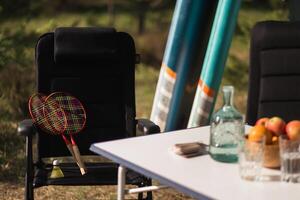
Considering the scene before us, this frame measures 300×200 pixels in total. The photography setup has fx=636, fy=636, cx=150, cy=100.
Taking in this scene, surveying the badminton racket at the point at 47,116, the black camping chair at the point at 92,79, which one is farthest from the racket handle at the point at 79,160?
the black camping chair at the point at 92,79

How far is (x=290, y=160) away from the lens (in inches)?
82.5

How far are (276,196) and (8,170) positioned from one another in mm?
3107

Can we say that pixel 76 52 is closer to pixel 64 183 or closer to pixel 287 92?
pixel 64 183

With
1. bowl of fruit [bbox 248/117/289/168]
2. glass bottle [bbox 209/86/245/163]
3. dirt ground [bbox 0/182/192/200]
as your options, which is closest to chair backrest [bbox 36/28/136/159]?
dirt ground [bbox 0/182/192/200]

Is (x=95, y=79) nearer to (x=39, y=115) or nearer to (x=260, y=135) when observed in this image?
(x=39, y=115)

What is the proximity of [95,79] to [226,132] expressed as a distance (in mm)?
1296

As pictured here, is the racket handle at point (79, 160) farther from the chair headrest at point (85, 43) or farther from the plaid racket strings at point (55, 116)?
the chair headrest at point (85, 43)

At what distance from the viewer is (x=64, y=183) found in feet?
10.1

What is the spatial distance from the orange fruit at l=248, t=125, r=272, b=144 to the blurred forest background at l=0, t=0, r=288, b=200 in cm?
212

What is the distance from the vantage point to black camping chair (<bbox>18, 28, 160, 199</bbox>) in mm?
3375

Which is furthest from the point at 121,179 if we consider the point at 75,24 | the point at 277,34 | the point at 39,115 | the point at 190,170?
the point at 75,24

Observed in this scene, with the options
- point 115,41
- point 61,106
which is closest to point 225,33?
point 115,41

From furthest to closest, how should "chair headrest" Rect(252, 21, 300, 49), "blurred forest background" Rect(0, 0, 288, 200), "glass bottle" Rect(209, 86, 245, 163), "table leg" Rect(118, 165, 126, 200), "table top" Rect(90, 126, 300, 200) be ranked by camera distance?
"blurred forest background" Rect(0, 0, 288, 200) < "chair headrest" Rect(252, 21, 300, 49) < "table leg" Rect(118, 165, 126, 200) < "glass bottle" Rect(209, 86, 245, 163) < "table top" Rect(90, 126, 300, 200)

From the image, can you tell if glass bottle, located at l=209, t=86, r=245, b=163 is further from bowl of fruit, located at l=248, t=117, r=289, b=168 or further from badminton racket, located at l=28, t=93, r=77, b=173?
badminton racket, located at l=28, t=93, r=77, b=173
